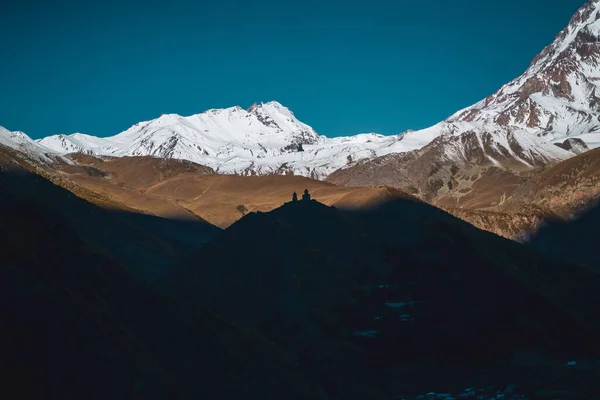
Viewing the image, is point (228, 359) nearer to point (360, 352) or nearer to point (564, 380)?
point (360, 352)

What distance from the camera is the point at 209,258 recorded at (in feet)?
412

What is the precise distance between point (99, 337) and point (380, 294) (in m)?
60.0

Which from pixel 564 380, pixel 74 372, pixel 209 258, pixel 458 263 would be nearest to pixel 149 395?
pixel 74 372

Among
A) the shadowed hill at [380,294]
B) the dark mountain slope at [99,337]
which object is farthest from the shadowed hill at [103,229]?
the dark mountain slope at [99,337]

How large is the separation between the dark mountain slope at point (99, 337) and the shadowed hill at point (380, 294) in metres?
13.9

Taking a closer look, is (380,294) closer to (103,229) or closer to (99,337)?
(99,337)

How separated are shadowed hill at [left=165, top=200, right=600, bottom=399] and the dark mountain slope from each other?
Answer: 13.9 meters

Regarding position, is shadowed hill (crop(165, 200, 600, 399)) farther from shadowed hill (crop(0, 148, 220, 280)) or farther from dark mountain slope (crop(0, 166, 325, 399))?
shadowed hill (crop(0, 148, 220, 280))

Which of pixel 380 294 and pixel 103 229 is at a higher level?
pixel 103 229

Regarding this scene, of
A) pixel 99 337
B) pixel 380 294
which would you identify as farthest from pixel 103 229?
pixel 99 337

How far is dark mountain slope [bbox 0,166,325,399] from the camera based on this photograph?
192 ft

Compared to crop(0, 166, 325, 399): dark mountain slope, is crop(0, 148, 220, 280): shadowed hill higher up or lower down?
higher up

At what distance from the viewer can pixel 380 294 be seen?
4656 inches

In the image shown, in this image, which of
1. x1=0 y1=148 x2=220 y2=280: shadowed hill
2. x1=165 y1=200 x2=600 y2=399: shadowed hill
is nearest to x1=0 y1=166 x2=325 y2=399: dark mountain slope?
x1=165 y1=200 x2=600 y2=399: shadowed hill
